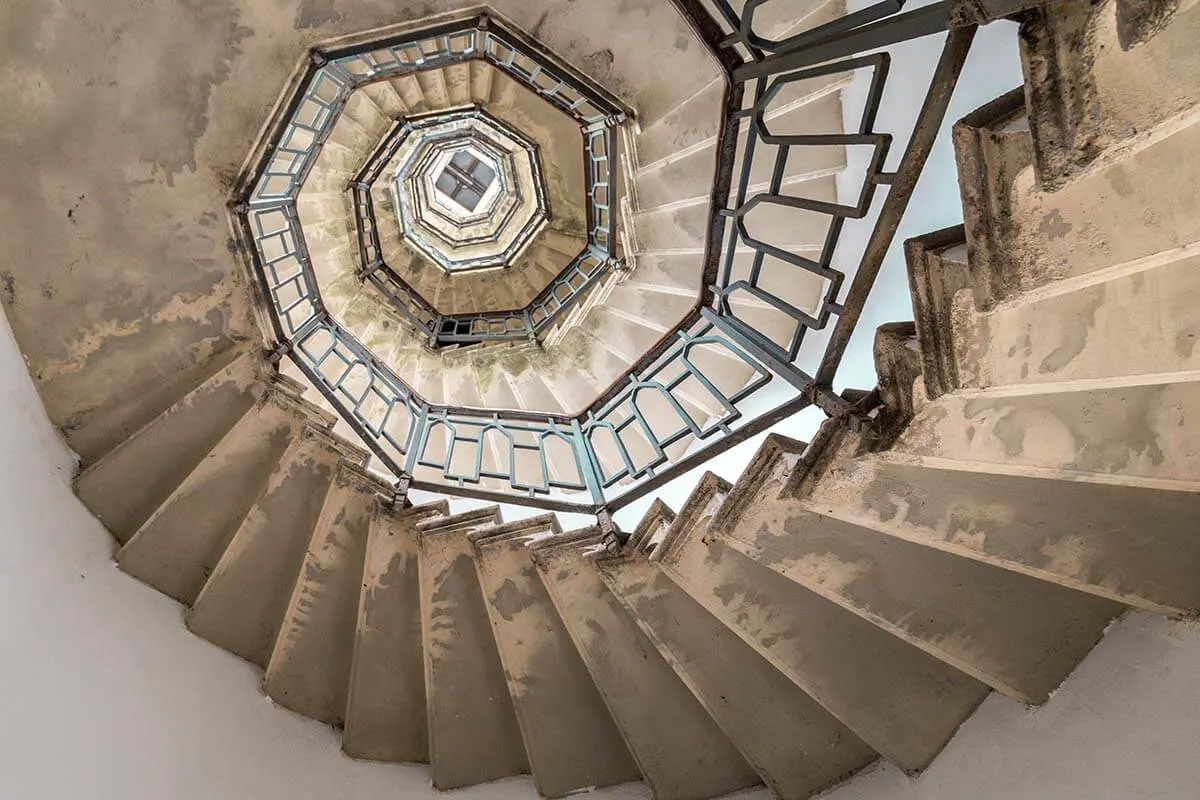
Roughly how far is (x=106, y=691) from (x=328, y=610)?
1.12 m

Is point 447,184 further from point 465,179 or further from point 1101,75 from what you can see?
point 1101,75

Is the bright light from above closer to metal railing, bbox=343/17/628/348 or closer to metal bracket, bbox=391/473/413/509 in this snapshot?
metal railing, bbox=343/17/628/348

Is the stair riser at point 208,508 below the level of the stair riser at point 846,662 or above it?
above

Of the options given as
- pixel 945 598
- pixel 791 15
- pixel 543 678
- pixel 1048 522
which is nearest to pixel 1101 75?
pixel 1048 522

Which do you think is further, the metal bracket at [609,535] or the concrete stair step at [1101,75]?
the metal bracket at [609,535]

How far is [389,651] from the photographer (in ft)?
13.8

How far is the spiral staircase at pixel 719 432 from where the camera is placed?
6.30ft

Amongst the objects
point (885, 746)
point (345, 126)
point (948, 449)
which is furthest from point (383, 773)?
point (345, 126)

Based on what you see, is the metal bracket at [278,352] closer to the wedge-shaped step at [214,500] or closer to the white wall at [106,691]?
the wedge-shaped step at [214,500]

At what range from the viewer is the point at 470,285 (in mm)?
8148

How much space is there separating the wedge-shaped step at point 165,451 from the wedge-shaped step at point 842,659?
281 centimetres

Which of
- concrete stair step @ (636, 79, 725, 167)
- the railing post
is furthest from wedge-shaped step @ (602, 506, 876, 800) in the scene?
concrete stair step @ (636, 79, 725, 167)

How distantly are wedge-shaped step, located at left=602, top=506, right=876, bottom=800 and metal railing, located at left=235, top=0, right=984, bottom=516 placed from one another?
1.54 feet

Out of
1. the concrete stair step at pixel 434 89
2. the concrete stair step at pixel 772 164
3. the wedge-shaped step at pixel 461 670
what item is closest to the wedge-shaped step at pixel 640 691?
the wedge-shaped step at pixel 461 670
